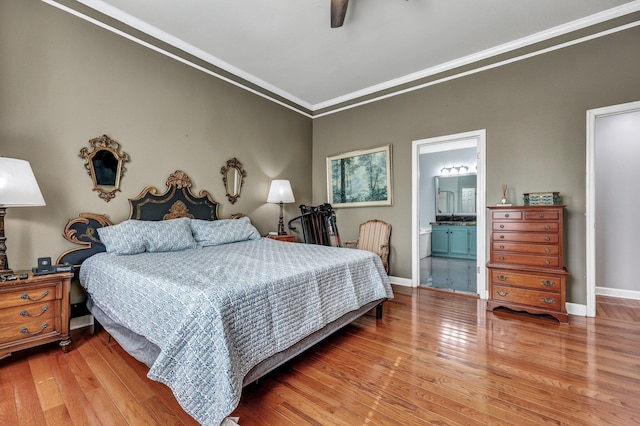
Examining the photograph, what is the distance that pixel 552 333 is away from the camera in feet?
8.27

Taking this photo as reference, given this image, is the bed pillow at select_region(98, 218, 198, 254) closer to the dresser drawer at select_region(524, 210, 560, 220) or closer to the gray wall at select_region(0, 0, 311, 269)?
the gray wall at select_region(0, 0, 311, 269)

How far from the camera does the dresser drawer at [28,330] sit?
193 centimetres

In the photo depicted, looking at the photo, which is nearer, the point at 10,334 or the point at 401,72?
the point at 10,334

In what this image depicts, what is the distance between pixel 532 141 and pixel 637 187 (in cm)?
164

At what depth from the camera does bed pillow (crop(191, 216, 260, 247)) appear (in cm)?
324

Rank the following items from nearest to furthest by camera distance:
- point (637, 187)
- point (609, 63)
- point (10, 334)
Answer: point (10, 334), point (609, 63), point (637, 187)

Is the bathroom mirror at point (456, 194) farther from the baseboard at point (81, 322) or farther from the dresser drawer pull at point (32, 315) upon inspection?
the dresser drawer pull at point (32, 315)

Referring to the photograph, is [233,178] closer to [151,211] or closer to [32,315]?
[151,211]

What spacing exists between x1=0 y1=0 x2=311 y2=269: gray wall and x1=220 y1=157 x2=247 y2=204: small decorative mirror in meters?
0.09

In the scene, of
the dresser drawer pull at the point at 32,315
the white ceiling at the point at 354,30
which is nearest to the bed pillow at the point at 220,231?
the dresser drawer pull at the point at 32,315

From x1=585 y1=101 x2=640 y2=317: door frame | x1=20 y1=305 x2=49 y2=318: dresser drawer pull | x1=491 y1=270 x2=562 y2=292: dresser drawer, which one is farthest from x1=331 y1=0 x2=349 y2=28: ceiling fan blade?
x1=20 y1=305 x2=49 y2=318: dresser drawer pull

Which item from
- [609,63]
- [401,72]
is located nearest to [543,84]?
[609,63]

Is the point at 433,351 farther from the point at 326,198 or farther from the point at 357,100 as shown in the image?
the point at 357,100

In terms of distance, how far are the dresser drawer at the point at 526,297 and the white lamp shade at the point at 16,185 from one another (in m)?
4.27
